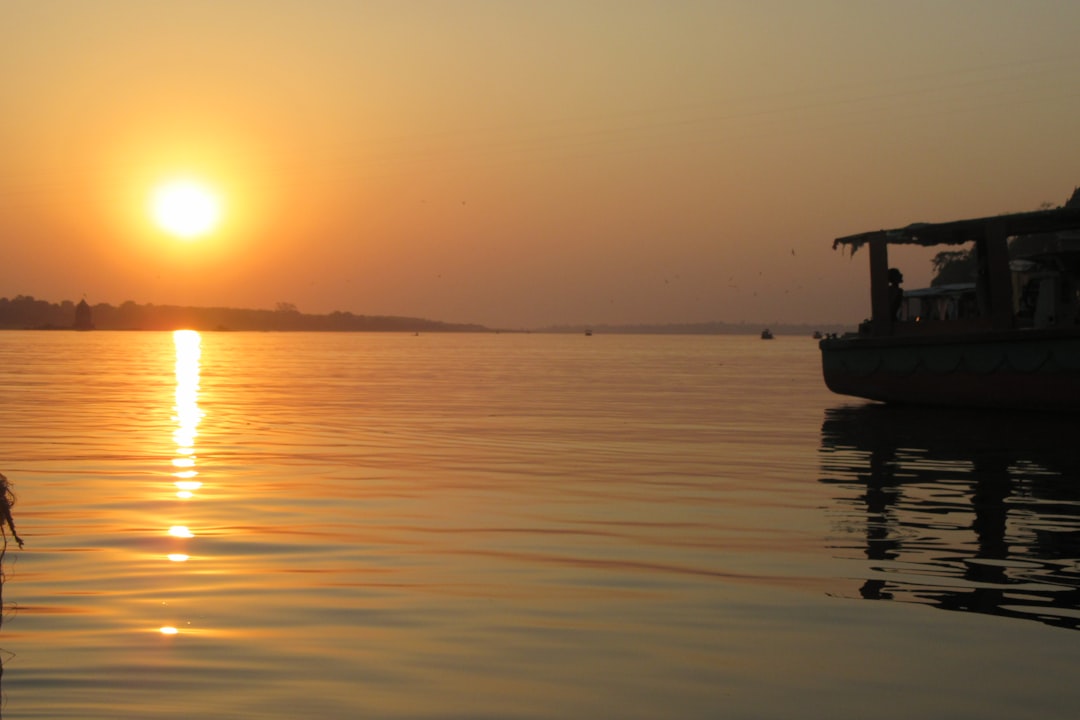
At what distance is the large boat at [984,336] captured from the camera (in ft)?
100

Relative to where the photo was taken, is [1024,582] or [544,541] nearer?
[1024,582]

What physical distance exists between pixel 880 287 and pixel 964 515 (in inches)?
888

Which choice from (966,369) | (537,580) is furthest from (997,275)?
(537,580)

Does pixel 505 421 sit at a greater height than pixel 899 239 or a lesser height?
lesser

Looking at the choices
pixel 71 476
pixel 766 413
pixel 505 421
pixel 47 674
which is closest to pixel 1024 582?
pixel 47 674

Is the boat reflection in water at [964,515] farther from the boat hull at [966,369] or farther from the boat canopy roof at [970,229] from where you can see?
the boat canopy roof at [970,229]

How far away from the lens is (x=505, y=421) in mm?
30531

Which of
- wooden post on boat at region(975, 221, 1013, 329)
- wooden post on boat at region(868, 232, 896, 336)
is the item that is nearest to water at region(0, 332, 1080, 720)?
wooden post on boat at region(975, 221, 1013, 329)

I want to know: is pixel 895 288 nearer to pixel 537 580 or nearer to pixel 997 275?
pixel 997 275

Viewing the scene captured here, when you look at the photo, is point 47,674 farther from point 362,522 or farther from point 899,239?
point 899,239

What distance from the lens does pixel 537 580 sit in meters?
10.6

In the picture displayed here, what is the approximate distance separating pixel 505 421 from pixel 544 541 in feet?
58.6

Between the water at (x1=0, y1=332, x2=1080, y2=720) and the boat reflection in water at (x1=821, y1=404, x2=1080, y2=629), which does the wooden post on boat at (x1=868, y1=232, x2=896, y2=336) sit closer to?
the boat reflection in water at (x1=821, y1=404, x2=1080, y2=629)

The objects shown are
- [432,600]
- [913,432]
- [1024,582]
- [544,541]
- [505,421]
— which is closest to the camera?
[432,600]
